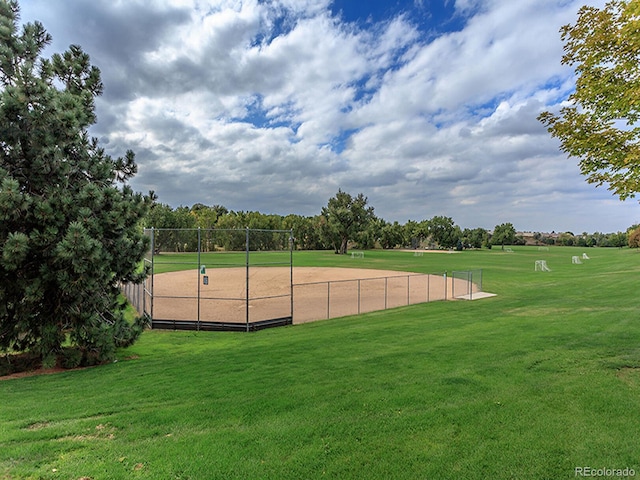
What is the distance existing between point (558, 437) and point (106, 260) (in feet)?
30.6

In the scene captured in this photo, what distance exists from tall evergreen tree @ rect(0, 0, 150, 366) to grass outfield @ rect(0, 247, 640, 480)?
143 cm

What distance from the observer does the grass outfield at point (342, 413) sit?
418 cm

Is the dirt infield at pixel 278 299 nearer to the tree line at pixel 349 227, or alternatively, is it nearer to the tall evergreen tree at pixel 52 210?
the tall evergreen tree at pixel 52 210

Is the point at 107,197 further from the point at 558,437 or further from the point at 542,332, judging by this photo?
the point at 542,332

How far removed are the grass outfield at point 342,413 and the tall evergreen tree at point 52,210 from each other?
1431 millimetres

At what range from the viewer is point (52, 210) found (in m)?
7.83

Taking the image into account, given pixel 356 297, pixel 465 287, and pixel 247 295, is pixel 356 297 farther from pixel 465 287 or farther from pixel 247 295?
pixel 247 295

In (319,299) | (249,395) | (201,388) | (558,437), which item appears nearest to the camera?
(558,437)

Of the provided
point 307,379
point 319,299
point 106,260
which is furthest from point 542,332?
point 319,299

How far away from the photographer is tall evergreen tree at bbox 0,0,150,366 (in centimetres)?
769

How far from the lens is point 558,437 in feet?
15.4

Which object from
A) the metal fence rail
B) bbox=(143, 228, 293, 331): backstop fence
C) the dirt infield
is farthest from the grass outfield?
the metal fence rail

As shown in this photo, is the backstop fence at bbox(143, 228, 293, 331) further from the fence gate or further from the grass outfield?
the fence gate

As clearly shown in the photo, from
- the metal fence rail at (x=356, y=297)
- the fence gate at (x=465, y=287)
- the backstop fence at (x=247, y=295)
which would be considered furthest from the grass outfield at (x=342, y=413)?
the fence gate at (x=465, y=287)
